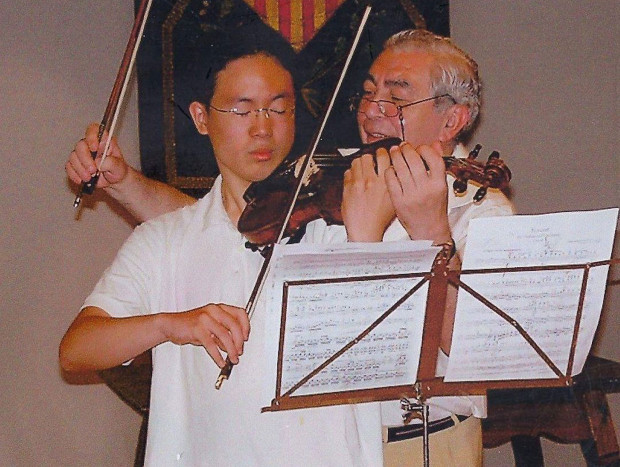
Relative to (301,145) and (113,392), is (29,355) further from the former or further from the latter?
(301,145)

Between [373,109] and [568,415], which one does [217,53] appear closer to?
[373,109]

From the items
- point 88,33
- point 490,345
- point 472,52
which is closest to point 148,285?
point 490,345

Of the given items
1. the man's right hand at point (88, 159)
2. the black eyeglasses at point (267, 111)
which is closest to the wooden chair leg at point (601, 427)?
the black eyeglasses at point (267, 111)

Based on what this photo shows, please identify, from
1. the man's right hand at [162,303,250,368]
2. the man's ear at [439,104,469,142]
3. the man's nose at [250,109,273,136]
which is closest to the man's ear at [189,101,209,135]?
the man's nose at [250,109,273,136]

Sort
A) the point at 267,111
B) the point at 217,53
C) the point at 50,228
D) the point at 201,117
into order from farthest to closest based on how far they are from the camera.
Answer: the point at 50,228 < the point at 217,53 < the point at 201,117 < the point at 267,111

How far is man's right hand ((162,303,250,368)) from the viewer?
1521 mm

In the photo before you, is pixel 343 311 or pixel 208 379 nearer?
pixel 343 311

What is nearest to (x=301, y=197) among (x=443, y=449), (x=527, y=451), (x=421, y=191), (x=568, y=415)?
Answer: (x=421, y=191)

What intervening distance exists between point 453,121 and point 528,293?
615mm

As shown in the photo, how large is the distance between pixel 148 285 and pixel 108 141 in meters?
0.29

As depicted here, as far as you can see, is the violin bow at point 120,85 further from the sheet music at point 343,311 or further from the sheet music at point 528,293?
the sheet music at point 528,293

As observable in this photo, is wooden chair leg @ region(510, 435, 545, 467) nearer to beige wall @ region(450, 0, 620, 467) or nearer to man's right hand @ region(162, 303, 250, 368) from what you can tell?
beige wall @ region(450, 0, 620, 467)

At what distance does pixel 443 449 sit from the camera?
1.99 m

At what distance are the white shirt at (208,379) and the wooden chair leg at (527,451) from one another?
107 centimetres
